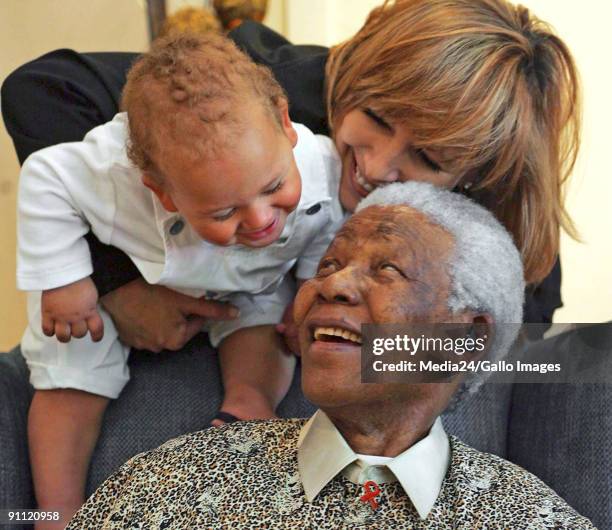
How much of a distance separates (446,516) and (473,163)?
0.59 m

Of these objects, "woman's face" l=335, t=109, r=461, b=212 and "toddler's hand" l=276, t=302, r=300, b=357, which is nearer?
"woman's face" l=335, t=109, r=461, b=212

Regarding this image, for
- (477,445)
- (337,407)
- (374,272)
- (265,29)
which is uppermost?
(265,29)

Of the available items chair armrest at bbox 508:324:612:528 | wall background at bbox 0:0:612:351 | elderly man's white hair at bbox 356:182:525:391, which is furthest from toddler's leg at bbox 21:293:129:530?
chair armrest at bbox 508:324:612:528

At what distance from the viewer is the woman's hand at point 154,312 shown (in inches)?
58.7

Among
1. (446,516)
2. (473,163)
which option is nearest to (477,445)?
(446,516)

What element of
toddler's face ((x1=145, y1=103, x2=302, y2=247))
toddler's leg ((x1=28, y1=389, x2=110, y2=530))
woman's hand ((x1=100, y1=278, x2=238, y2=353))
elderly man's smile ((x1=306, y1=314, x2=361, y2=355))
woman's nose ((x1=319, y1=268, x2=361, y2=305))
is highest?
toddler's face ((x1=145, y1=103, x2=302, y2=247))

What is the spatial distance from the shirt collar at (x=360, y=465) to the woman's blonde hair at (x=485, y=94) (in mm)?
484

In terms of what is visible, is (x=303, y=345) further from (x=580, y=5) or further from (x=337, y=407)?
(x=580, y=5)

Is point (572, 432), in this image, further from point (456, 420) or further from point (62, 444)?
point (62, 444)

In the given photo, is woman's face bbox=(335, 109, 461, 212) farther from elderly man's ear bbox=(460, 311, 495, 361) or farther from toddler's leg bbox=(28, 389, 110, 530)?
toddler's leg bbox=(28, 389, 110, 530)

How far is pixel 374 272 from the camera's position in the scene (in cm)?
110

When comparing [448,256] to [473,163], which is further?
[473,163]

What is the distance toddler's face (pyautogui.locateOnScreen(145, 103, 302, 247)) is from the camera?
1.12 metres

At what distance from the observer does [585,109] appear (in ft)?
6.54
